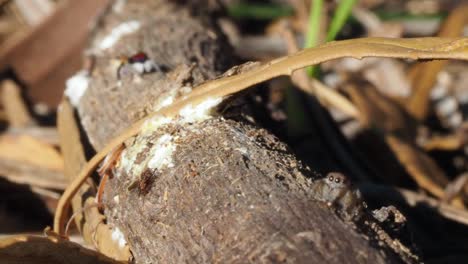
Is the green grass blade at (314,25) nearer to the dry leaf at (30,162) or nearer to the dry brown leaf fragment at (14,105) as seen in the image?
the dry leaf at (30,162)

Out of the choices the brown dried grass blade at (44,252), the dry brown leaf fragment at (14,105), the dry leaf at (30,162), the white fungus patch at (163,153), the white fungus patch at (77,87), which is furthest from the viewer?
the dry brown leaf fragment at (14,105)

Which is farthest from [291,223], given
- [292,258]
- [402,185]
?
[402,185]

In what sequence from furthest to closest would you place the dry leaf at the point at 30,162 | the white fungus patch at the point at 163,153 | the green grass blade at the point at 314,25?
the green grass blade at the point at 314,25, the dry leaf at the point at 30,162, the white fungus patch at the point at 163,153

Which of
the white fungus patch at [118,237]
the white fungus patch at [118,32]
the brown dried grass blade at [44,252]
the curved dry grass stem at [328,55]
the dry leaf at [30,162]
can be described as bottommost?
the brown dried grass blade at [44,252]

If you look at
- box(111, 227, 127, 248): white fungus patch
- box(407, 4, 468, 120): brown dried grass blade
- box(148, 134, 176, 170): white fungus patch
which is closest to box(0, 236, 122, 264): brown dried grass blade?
box(111, 227, 127, 248): white fungus patch

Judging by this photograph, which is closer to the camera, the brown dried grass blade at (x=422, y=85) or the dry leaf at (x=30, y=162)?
the dry leaf at (x=30, y=162)

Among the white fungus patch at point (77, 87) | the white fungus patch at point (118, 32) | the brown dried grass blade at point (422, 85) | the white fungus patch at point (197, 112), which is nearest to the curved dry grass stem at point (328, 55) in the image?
the white fungus patch at point (197, 112)
